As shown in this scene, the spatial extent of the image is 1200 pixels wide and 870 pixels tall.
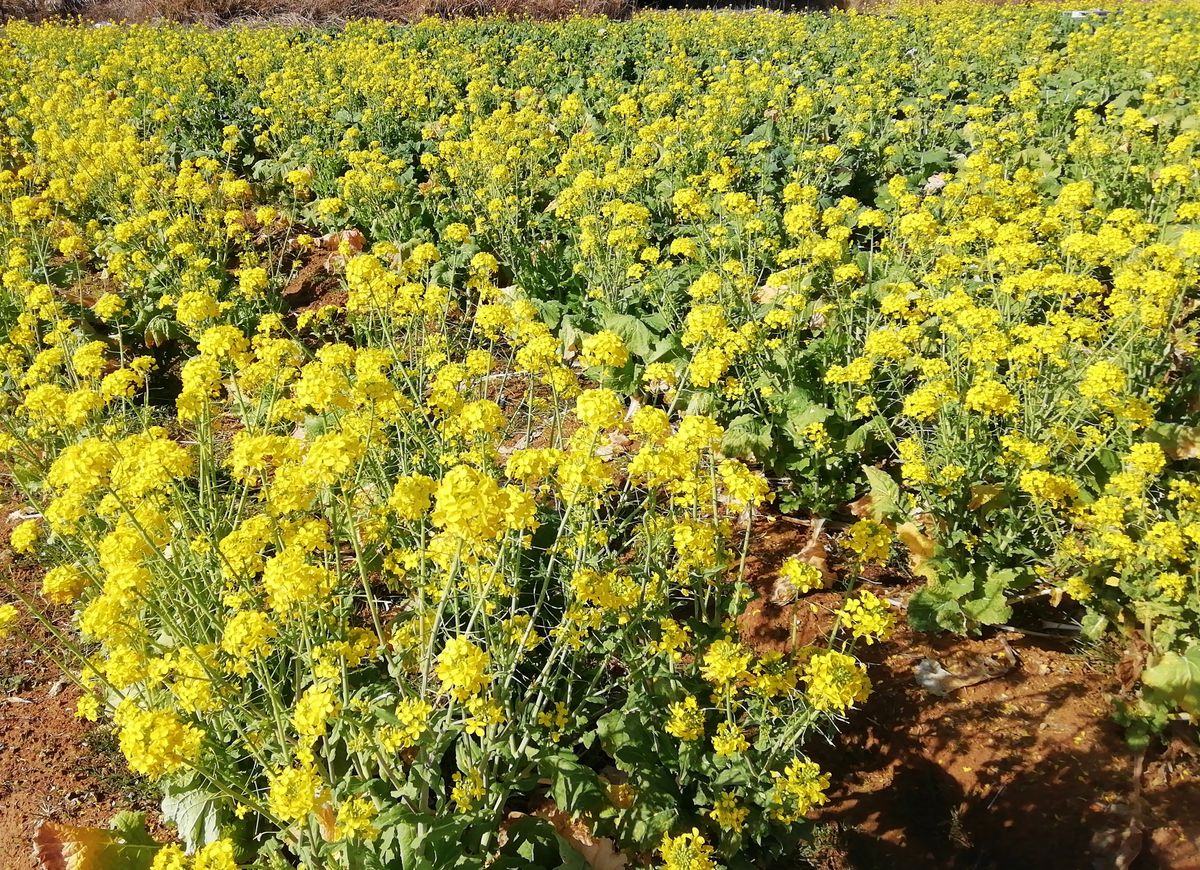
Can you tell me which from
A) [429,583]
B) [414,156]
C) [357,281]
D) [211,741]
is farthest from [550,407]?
[414,156]

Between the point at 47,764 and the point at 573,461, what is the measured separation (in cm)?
299

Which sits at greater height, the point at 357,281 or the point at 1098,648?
the point at 357,281

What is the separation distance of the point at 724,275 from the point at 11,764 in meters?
5.26

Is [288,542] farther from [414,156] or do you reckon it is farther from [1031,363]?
[414,156]

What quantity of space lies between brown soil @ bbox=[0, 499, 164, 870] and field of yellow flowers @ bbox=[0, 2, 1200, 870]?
1.02 ft

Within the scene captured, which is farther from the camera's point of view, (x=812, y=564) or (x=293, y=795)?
(x=812, y=564)

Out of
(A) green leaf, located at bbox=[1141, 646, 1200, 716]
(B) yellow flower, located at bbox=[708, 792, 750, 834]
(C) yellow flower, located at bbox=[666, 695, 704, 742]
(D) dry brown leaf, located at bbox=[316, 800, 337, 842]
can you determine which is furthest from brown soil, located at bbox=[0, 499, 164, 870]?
(A) green leaf, located at bbox=[1141, 646, 1200, 716]

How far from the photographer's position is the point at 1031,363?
4.48 m

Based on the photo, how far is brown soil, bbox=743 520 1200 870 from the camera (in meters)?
3.27

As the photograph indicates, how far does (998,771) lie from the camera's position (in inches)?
139

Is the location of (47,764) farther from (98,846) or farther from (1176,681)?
(1176,681)

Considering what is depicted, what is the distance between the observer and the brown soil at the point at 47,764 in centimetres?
342

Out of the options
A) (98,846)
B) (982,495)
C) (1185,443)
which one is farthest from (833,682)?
(1185,443)

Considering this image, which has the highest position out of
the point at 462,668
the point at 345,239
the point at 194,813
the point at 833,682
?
the point at 345,239
